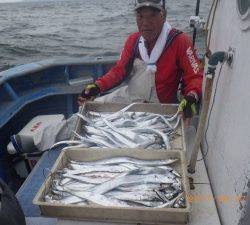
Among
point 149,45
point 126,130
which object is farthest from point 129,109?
point 149,45

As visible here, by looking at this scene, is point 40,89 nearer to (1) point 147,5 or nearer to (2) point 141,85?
(2) point 141,85

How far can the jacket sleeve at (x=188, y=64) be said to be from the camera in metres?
3.63

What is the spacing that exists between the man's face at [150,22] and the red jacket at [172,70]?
238 millimetres

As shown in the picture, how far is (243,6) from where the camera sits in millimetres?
2361

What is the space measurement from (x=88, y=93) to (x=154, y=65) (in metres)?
0.85

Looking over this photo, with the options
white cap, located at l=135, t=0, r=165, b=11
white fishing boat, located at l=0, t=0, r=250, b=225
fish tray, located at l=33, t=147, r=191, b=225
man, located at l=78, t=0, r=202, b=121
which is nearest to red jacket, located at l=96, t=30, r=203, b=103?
man, located at l=78, t=0, r=202, b=121

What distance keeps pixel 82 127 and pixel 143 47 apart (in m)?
1.33

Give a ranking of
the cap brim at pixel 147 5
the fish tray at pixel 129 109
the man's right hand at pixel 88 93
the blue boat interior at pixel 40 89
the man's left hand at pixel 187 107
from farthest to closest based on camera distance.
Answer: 1. the blue boat interior at pixel 40 89
2. the man's right hand at pixel 88 93
3. the cap brim at pixel 147 5
4. the fish tray at pixel 129 109
5. the man's left hand at pixel 187 107

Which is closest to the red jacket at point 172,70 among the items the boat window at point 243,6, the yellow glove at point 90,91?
the yellow glove at point 90,91

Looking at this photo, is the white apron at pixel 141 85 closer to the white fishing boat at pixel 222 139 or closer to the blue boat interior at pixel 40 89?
the white fishing boat at pixel 222 139

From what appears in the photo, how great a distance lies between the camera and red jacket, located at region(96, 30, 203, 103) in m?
3.69

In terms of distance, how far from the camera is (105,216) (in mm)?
2266

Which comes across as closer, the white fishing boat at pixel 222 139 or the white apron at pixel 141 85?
the white fishing boat at pixel 222 139

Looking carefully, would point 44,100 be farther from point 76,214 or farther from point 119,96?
point 76,214
